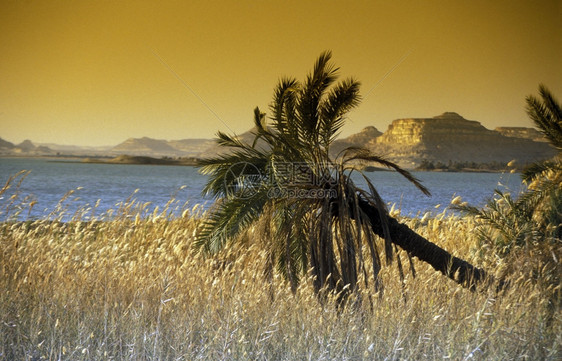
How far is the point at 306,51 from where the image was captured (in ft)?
110

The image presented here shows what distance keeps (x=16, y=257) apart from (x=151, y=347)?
9.07 feet

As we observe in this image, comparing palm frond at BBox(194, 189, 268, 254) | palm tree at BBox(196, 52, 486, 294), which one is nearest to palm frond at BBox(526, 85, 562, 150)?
palm tree at BBox(196, 52, 486, 294)

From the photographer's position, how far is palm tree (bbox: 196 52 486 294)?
576 cm

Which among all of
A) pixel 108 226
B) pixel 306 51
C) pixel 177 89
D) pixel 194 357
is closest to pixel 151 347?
pixel 194 357

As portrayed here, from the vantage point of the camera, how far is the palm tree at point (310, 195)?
18.9 feet

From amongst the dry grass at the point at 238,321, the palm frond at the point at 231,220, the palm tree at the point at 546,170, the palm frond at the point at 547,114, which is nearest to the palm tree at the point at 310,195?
the palm frond at the point at 231,220

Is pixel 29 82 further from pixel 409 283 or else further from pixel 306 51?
pixel 409 283

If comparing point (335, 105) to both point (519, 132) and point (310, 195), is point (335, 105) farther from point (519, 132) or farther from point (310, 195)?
point (519, 132)

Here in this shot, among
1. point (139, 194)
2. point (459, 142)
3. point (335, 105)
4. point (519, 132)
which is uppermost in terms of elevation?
point (519, 132)

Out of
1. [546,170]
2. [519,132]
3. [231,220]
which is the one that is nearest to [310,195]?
[231,220]

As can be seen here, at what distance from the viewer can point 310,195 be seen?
585 centimetres

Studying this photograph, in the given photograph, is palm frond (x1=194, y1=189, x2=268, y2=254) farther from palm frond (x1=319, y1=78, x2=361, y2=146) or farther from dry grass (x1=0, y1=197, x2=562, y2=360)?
palm frond (x1=319, y1=78, x2=361, y2=146)

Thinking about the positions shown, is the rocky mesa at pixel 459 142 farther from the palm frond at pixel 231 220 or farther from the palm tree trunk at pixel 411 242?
the palm frond at pixel 231 220

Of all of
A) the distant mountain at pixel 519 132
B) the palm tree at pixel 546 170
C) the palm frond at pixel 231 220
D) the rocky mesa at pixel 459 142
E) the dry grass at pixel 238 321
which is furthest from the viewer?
the rocky mesa at pixel 459 142
